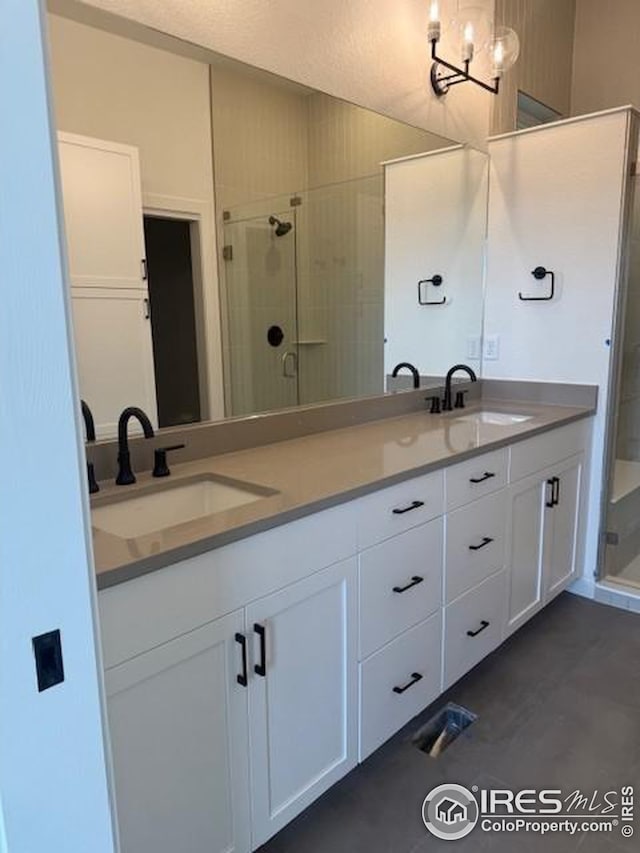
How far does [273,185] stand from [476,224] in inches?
51.1

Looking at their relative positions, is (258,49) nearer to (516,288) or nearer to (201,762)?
(516,288)

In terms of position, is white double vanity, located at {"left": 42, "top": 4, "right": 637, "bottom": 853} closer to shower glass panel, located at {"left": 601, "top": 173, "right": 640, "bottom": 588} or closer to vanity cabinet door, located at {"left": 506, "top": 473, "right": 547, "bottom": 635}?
vanity cabinet door, located at {"left": 506, "top": 473, "right": 547, "bottom": 635}

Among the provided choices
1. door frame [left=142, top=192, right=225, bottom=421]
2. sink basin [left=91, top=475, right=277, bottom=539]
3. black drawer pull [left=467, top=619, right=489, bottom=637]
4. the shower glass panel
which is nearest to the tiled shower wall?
the shower glass panel

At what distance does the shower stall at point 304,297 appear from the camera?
6.40ft

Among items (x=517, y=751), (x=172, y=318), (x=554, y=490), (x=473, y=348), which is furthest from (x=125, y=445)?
(x=473, y=348)

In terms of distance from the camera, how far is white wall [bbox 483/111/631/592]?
256 centimetres

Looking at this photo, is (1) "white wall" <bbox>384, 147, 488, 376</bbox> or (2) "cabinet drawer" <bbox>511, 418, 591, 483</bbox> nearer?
(2) "cabinet drawer" <bbox>511, 418, 591, 483</bbox>

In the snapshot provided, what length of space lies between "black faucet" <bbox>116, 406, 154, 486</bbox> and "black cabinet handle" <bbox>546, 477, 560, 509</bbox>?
1.64m

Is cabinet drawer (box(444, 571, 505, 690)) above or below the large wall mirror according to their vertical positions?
below

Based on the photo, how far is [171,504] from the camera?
160 cm

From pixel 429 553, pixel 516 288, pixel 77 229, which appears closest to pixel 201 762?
pixel 429 553

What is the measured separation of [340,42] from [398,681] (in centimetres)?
204

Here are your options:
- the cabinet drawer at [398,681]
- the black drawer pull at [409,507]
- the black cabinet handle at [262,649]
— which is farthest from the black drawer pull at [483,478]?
the black cabinet handle at [262,649]

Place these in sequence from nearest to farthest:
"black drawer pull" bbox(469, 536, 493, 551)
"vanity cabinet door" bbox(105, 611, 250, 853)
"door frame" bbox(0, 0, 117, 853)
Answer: "door frame" bbox(0, 0, 117, 853) < "vanity cabinet door" bbox(105, 611, 250, 853) < "black drawer pull" bbox(469, 536, 493, 551)
